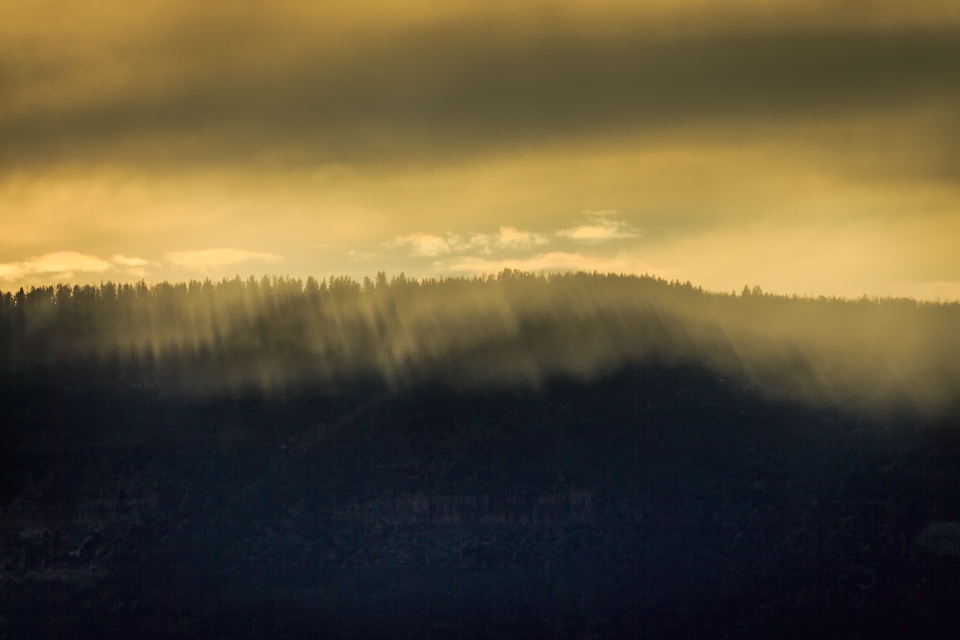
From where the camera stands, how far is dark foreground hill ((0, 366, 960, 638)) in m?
86.2

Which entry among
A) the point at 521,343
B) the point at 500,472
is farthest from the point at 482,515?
the point at 521,343

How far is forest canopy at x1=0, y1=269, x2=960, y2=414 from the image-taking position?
10700 cm

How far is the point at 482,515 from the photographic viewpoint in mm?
93938

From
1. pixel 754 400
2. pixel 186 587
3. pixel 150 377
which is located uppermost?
pixel 150 377

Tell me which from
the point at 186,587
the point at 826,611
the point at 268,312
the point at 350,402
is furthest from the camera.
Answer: the point at 268,312

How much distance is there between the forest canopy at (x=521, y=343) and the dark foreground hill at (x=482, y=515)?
115 inches

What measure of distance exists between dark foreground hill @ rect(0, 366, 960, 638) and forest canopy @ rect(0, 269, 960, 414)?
115 inches

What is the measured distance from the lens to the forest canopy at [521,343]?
10700 cm

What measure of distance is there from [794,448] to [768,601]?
54.1ft

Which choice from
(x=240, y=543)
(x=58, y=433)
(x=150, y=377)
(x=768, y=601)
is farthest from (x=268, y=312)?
(x=768, y=601)

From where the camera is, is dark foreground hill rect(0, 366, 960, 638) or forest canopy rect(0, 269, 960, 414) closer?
dark foreground hill rect(0, 366, 960, 638)

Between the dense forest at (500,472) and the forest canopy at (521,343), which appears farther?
the forest canopy at (521,343)

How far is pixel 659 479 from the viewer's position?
9569 centimetres

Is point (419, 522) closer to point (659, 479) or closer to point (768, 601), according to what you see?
point (659, 479)
